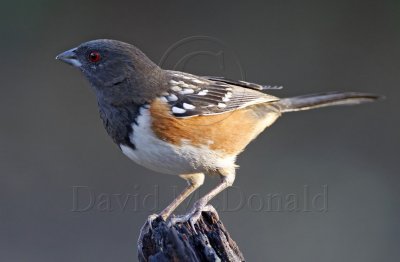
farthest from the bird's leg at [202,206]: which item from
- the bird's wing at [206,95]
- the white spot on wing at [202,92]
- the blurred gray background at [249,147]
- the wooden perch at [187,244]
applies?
the blurred gray background at [249,147]

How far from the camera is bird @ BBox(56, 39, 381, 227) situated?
471 cm

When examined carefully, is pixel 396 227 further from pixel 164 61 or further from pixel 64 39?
pixel 64 39

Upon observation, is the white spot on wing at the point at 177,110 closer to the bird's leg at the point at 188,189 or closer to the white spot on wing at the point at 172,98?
the white spot on wing at the point at 172,98

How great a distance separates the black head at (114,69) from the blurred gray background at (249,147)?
2.40m

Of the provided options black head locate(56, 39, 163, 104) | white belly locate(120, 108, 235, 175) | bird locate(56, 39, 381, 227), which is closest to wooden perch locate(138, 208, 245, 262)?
bird locate(56, 39, 381, 227)

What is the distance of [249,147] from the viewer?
8195mm

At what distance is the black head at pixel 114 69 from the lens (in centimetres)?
486

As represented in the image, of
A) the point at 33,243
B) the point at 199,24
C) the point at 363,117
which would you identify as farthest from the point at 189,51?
the point at 33,243

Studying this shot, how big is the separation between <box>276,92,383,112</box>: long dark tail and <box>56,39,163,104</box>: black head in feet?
3.92

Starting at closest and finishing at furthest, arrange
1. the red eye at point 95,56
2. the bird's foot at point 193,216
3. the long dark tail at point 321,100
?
the bird's foot at point 193,216, the red eye at point 95,56, the long dark tail at point 321,100

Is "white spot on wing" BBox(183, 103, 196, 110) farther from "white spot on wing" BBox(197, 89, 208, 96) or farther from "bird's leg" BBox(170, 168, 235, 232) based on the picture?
"bird's leg" BBox(170, 168, 235, 232)

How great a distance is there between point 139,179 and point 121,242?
1.03 m

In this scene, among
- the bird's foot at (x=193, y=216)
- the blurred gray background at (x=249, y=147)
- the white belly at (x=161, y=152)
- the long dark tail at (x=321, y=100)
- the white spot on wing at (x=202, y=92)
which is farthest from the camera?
the blurred gray background at (x=249, y=147)

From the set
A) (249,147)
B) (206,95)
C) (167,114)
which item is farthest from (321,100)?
(249,147)
